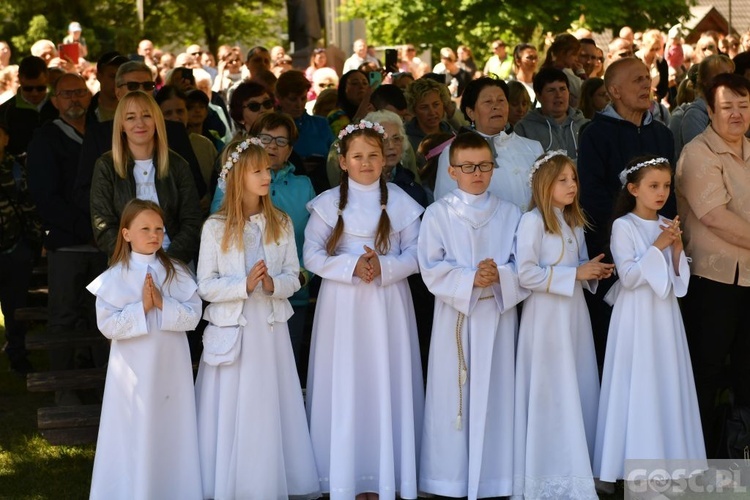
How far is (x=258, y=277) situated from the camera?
20.3ft

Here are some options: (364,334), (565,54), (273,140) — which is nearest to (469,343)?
(364,334)

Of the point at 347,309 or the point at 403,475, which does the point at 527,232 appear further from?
the point at 403,475

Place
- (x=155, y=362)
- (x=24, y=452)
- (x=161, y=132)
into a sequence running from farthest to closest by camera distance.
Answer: (x=24, y=452), (x=161, y=132), (x=155, y=362)

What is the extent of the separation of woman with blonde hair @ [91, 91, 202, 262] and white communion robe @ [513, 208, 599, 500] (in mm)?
1886

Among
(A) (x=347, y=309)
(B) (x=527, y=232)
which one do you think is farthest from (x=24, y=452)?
(B) (x=527, y=232)

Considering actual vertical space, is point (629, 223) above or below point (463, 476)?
above

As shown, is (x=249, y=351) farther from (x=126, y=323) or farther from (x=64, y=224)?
(x=64, y=224)

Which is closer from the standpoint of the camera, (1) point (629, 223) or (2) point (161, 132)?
(1) point (629, 223)

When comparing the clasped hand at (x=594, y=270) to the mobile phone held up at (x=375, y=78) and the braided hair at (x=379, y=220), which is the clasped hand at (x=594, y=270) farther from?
the mobile phone held up at (x=375, y=78)

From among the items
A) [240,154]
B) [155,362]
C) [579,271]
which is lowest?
[155,362]

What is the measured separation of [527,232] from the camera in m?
6.39

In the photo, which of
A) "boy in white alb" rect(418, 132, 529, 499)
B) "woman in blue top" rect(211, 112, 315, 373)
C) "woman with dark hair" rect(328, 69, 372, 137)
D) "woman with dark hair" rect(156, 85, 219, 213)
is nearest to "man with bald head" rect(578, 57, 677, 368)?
"boy in white alb" rect(418, 132, 529, 499)

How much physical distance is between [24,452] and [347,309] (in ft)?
8.40

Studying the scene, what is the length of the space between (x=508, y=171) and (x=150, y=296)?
2212mm
